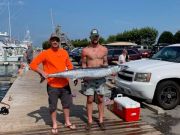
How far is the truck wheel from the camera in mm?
10477

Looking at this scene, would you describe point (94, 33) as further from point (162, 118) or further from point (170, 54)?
point (170, 54)

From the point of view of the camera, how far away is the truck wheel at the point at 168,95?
10.5 meters

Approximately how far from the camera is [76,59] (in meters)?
37.9

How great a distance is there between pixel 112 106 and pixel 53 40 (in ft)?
9.73

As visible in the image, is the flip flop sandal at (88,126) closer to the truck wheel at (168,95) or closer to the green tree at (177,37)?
the truck wheel at (168,95)

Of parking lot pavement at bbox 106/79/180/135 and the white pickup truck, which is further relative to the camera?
the white pickup truck

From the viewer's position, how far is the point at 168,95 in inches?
416

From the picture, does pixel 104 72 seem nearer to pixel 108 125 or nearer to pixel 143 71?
pixel 108 125

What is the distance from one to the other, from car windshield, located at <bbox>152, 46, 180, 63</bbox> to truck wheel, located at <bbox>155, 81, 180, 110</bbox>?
2.76 ft

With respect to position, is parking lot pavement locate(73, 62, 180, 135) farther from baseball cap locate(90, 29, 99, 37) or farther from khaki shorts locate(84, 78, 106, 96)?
baseball cap locate(90, 29, 99, 37)

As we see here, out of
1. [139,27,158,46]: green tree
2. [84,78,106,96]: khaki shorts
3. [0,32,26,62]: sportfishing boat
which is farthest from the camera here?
[139,27,158,46]: green tree

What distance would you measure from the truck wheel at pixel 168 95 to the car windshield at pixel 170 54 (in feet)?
2.76

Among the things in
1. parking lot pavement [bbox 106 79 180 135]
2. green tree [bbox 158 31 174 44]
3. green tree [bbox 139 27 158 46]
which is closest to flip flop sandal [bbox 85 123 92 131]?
parking lot pavement [bbox 106 79 180 135]

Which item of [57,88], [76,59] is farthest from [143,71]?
[76,59]
